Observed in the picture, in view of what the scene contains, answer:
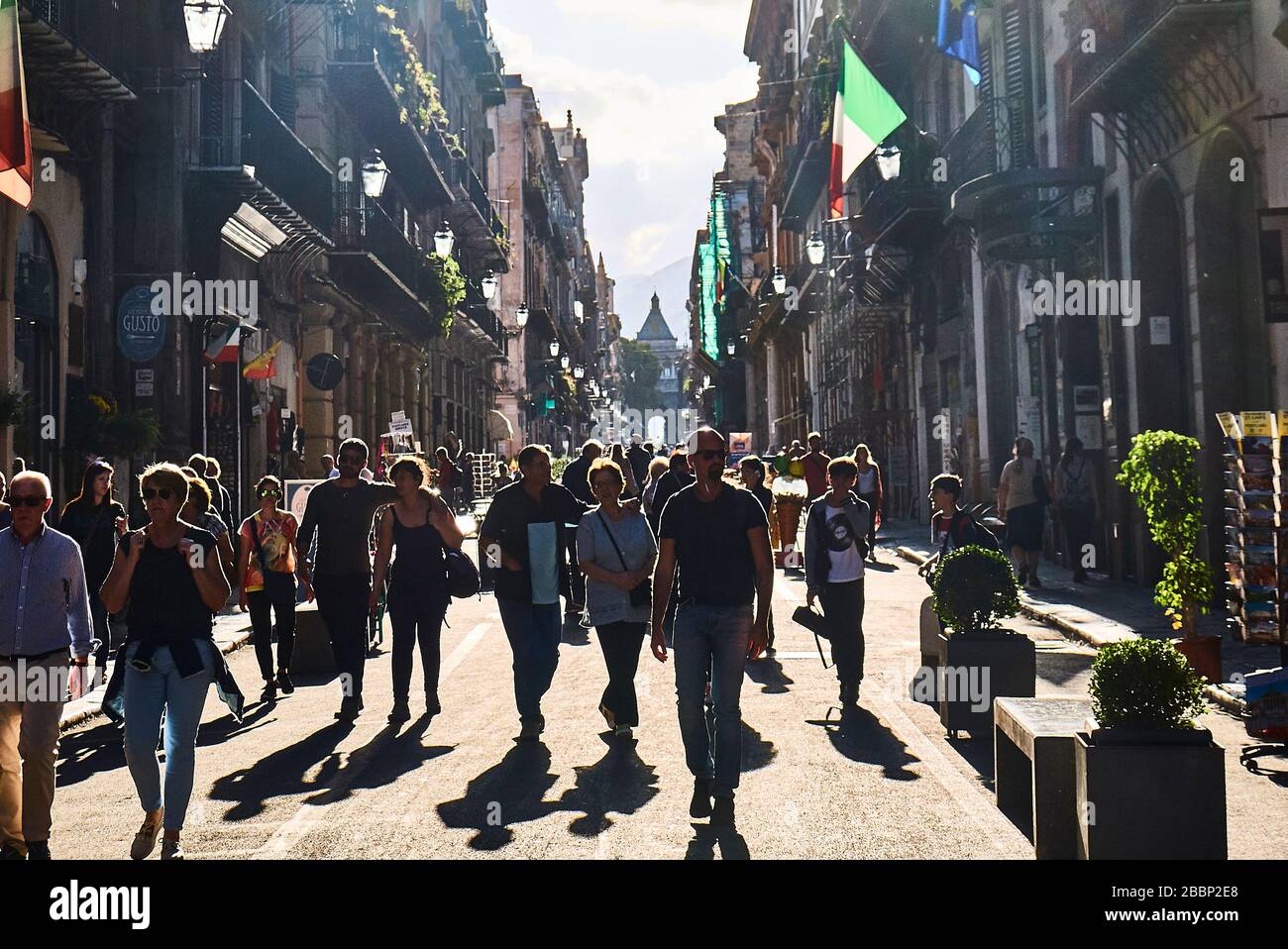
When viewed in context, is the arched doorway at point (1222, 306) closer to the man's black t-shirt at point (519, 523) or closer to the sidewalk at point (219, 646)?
the man's black t-shirt at point (519, 523)

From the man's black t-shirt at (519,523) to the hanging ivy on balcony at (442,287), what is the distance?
84.2 ft

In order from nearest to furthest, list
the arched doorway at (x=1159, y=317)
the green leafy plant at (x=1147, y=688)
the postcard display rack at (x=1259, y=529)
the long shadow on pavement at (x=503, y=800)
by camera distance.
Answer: the green leafy plant at (x=1147, y=688) → the long shadow on pavement at (x=503, y=800) → the postcard display rack at (x=1259, y=529) → the arched doorway at (x=1159, y=317)

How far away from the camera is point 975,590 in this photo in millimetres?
8625

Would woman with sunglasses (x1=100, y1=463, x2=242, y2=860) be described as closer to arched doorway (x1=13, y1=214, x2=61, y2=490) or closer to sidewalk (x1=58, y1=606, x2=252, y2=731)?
sidewalk (x1=58, y1=606, x2=252, y2=731)

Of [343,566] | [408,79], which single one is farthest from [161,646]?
[408,79]

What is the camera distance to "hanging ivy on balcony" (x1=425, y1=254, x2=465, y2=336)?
1357 inches

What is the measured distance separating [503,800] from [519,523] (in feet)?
7.79

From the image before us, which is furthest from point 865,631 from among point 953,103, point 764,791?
point 953,103

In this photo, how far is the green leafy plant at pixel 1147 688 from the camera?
5.52 metres

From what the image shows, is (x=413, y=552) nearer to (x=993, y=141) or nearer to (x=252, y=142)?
(x=252, y=142)

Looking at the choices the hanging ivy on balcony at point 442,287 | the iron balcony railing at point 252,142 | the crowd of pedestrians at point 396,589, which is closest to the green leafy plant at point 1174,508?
the crowd of pedestrians at point 396,589

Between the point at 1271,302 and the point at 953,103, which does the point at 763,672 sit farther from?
the point at 953,103
